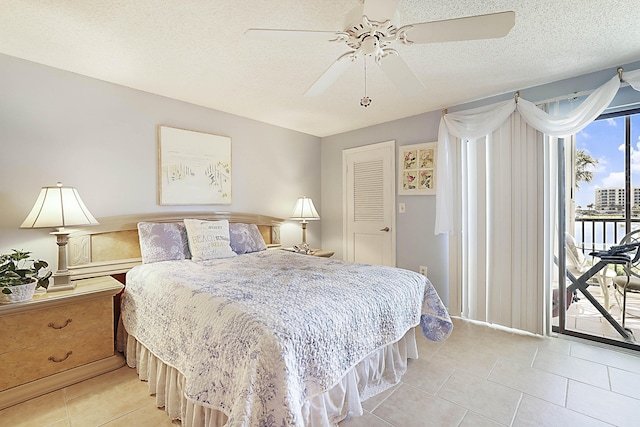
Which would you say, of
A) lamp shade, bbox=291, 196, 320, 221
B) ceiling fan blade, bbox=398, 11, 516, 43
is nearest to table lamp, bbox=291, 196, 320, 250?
lamp shade, bbox=291, 196, 320, 221

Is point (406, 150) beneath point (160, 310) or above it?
above

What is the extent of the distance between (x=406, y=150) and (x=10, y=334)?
3785 millimetres

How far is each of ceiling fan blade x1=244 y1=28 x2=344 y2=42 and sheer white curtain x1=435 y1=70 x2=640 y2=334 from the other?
A: 7.02 ft

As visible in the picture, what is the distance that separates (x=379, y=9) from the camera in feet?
4.27

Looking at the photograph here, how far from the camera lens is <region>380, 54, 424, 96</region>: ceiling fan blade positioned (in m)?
1.67

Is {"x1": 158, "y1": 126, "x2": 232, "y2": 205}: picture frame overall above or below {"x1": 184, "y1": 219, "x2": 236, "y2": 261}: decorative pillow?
above

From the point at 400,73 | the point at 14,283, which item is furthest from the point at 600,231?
the point at 14,283

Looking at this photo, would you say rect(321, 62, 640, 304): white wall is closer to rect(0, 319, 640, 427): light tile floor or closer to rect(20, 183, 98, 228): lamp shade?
rect(0, 319, 640, 427): light tile floor

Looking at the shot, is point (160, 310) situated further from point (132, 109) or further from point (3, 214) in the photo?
point (132, 109)

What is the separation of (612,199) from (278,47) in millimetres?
3530

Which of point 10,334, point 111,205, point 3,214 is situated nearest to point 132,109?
point 111,205

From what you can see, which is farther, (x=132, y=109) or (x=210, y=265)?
(x=132, y=109)

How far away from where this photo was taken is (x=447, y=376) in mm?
2068

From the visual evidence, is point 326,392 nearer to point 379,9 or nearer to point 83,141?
point 379,9
